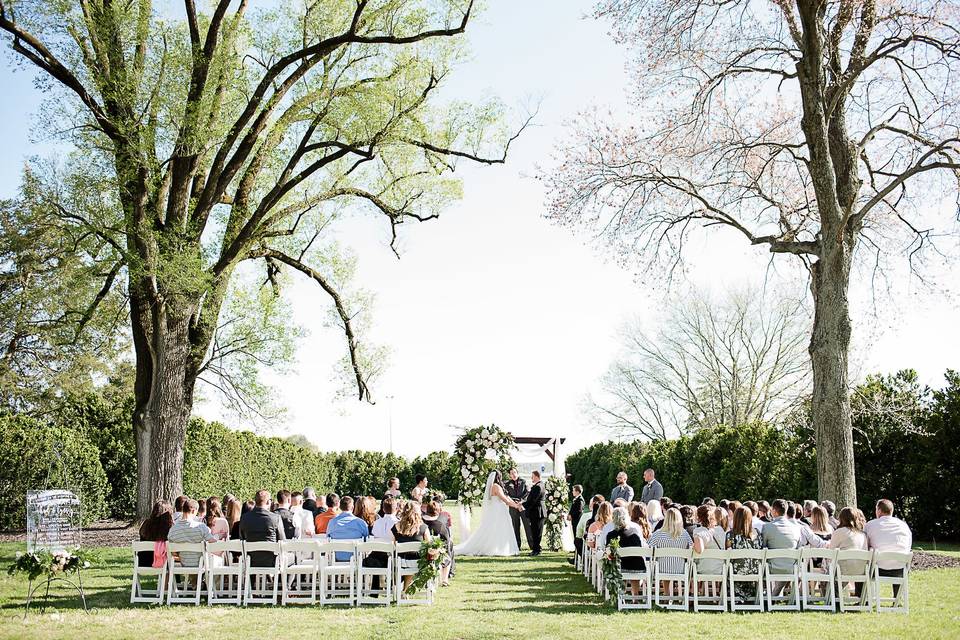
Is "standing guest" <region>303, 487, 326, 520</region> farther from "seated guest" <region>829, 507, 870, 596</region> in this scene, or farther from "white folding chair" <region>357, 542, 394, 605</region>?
"seated guest" <region>829, 507, 870, 596</region>

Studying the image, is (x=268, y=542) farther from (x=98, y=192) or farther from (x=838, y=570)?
(x=98, y=192)

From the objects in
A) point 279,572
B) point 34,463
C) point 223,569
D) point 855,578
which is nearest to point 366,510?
point 279,572

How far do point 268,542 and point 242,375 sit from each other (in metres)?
10.7

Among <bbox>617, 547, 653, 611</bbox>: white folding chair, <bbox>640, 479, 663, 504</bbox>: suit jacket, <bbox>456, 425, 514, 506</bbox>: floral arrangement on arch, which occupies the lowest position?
<bbox>617, 547, 653, 611</bbox>: white folding chair

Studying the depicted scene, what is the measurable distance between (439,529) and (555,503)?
696 centimetres

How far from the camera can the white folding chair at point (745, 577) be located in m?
9.91

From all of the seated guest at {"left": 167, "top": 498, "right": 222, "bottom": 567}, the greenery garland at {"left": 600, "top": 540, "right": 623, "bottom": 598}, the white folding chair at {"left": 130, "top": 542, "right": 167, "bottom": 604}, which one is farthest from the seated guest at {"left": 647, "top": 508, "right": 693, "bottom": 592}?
the white folding chair at {"left": 130, "top": 542, "right": 167, "bottom": 604}

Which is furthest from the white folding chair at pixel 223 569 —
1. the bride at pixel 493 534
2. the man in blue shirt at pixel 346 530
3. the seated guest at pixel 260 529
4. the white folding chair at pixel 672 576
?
the bride at pixel 493 534

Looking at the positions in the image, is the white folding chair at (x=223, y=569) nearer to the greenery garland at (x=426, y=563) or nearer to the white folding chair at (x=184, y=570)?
the white folding chair at (x=184, y=570)

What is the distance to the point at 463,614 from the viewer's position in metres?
9.62

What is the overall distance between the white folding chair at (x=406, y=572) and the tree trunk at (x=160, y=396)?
7.39m

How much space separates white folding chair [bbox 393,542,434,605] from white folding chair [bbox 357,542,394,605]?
9 cm

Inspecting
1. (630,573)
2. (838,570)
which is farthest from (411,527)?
(838,570)

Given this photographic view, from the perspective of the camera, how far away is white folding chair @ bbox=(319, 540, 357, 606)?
33.7 feet
